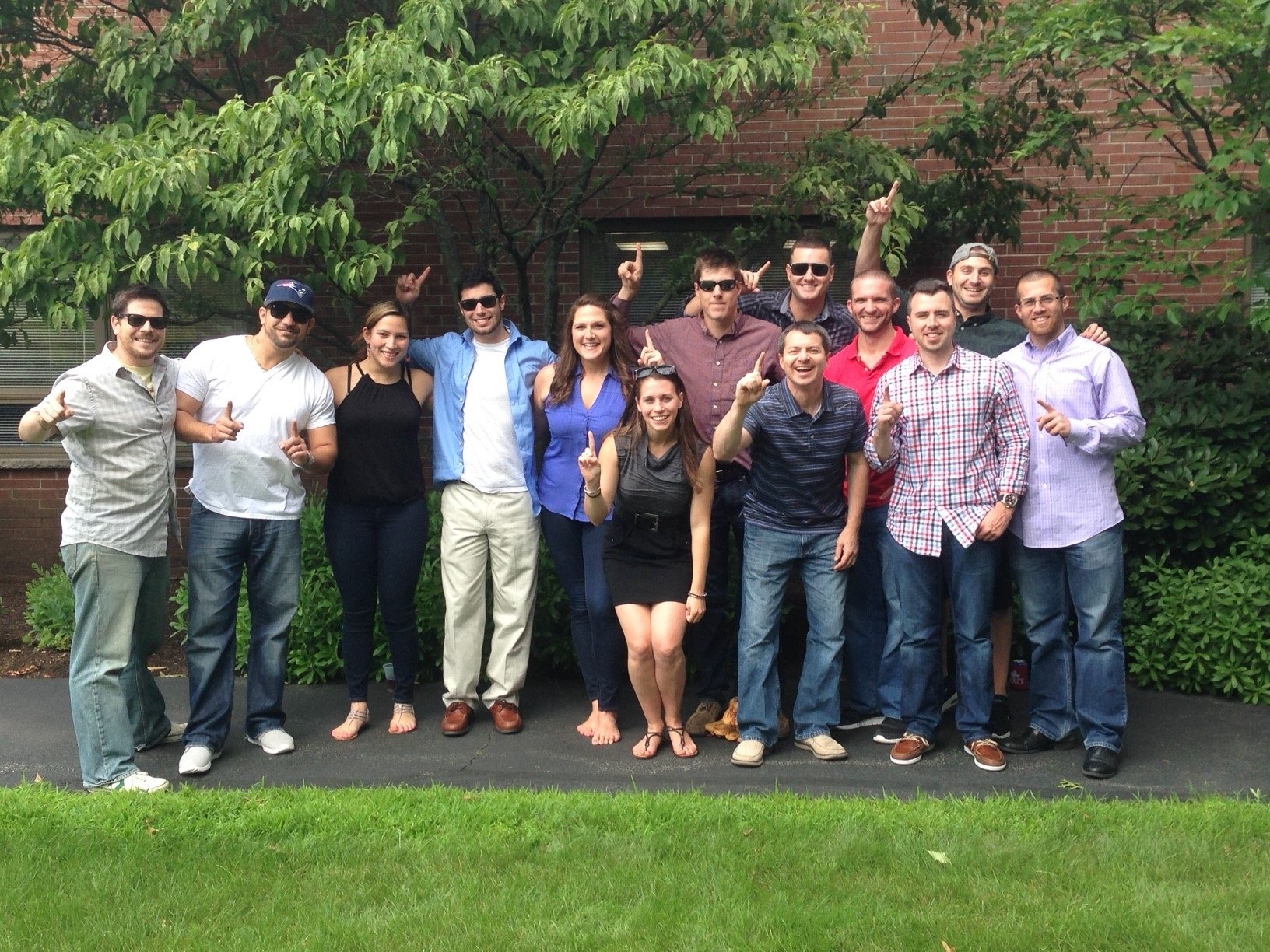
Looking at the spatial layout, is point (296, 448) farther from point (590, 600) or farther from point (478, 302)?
point (590, 600)

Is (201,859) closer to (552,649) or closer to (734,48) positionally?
(552,649)

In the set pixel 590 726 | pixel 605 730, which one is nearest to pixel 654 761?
pixel 605 730

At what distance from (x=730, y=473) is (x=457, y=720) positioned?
5.29 ft

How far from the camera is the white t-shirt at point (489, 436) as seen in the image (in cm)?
543

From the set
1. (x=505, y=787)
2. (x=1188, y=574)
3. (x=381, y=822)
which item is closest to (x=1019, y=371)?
(x=1188, y=574)

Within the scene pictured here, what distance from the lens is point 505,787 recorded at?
4867 millimetres

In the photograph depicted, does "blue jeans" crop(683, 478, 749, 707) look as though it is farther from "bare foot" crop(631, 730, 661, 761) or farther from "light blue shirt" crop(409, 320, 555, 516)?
"light blue shirt" crop(409, 320, 555, 516)

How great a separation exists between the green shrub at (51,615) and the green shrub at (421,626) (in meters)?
1.04

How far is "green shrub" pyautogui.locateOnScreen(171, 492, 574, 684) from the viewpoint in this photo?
6289 millimetres

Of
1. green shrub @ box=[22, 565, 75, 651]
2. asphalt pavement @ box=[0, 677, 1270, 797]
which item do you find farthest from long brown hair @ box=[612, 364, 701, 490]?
green shrub @ box=[22, 565, 75, 651]

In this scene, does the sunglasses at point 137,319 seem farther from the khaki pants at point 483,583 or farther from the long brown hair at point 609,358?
the long brown hair at point 609,358

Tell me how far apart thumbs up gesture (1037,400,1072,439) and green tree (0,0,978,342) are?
4.57 feet

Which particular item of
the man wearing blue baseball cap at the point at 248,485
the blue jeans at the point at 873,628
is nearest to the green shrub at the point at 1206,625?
the blue jeans at the point at 873,628

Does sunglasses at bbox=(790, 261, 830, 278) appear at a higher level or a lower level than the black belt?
higher
